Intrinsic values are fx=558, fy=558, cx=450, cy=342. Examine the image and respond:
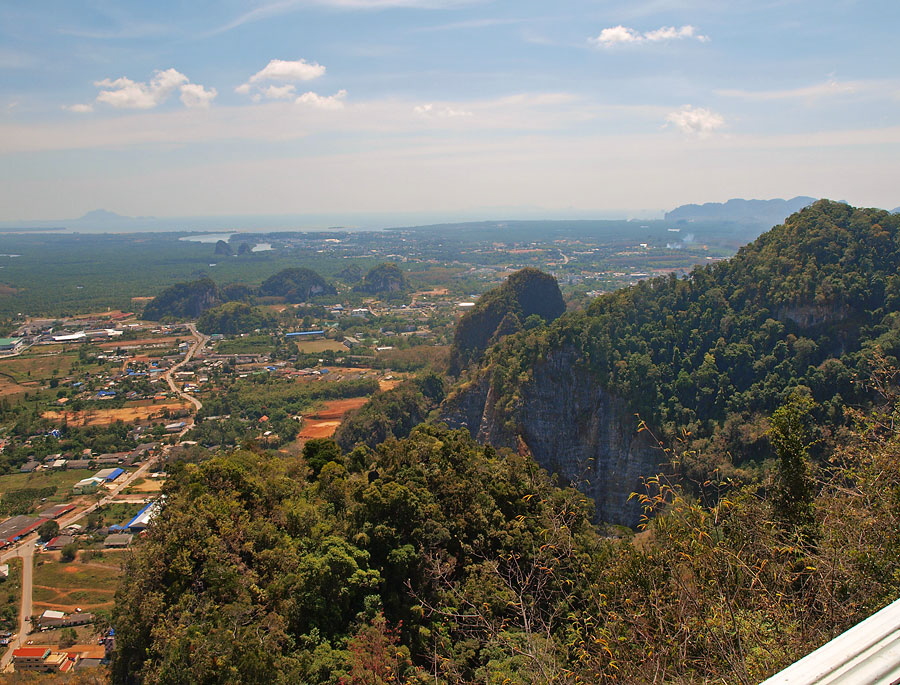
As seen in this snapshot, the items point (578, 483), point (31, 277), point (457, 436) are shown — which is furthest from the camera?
point (31, 277)

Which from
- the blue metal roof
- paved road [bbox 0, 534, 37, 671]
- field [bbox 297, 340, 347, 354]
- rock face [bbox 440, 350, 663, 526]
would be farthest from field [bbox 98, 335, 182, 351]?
rock face [bbox 440, 350, 663, 526]

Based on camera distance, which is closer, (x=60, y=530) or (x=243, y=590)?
(x=243, y=590)

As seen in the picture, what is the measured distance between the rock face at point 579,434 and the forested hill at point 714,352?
6cm

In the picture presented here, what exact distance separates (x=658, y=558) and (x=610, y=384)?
23682 mm

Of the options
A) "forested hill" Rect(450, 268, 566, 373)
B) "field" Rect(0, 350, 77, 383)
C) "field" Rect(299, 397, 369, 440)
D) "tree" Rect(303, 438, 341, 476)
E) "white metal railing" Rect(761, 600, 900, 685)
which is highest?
"white metal railing" Rect(761, 600, 900, 685)

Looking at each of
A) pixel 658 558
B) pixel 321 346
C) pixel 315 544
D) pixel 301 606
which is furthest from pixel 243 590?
pixel 321 346

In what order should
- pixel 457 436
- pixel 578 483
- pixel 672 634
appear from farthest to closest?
pixel 578 483, pixel 457 436, pixel 672 634

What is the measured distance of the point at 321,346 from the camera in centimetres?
7038

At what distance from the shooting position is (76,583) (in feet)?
79.4

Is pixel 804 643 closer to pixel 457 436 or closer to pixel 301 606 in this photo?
pixel 301 606

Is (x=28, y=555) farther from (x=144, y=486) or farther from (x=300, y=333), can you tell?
(x=300, y=333)

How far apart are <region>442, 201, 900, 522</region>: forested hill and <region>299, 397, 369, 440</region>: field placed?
1280cm

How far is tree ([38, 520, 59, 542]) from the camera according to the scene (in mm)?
27719

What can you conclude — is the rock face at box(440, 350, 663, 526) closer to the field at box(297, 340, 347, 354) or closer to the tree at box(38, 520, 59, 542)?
the tree at box(38, 520, 59, 542)
